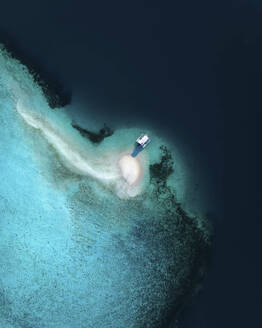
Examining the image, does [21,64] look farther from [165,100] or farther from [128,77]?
[165,100]

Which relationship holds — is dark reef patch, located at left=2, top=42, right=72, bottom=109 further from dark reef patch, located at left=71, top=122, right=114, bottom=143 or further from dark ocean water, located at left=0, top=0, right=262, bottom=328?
dark reef patch, located at left=71, top=122, right=114, bottom=143

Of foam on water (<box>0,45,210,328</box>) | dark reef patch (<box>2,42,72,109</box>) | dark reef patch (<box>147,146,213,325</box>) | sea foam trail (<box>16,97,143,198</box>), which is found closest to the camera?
foam on water (<box>0,45,210,328</box>)

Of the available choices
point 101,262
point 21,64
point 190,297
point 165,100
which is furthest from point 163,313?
point 21,64

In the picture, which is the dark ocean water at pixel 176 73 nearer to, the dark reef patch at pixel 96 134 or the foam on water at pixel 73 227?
the dark reef patch at pixel 96 134

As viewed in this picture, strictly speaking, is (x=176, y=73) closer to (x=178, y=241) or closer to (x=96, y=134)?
(x=96, y=134)

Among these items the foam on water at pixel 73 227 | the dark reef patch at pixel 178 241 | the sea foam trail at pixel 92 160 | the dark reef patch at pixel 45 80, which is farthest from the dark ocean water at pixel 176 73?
the sea foam trail at pixel 92 160

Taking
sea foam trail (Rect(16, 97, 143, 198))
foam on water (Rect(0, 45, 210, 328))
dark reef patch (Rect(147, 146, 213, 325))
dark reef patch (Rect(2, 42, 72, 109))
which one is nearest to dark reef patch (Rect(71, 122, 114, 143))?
foam on water (Rect(0, 45, 210, 328))

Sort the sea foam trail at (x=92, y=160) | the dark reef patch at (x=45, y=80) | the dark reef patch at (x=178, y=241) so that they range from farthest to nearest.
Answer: the dark reef patch at (x=45, y=80) → the dark reef patch at (x=178, y=241) → the sea foam trail at (x=92, y=160)
